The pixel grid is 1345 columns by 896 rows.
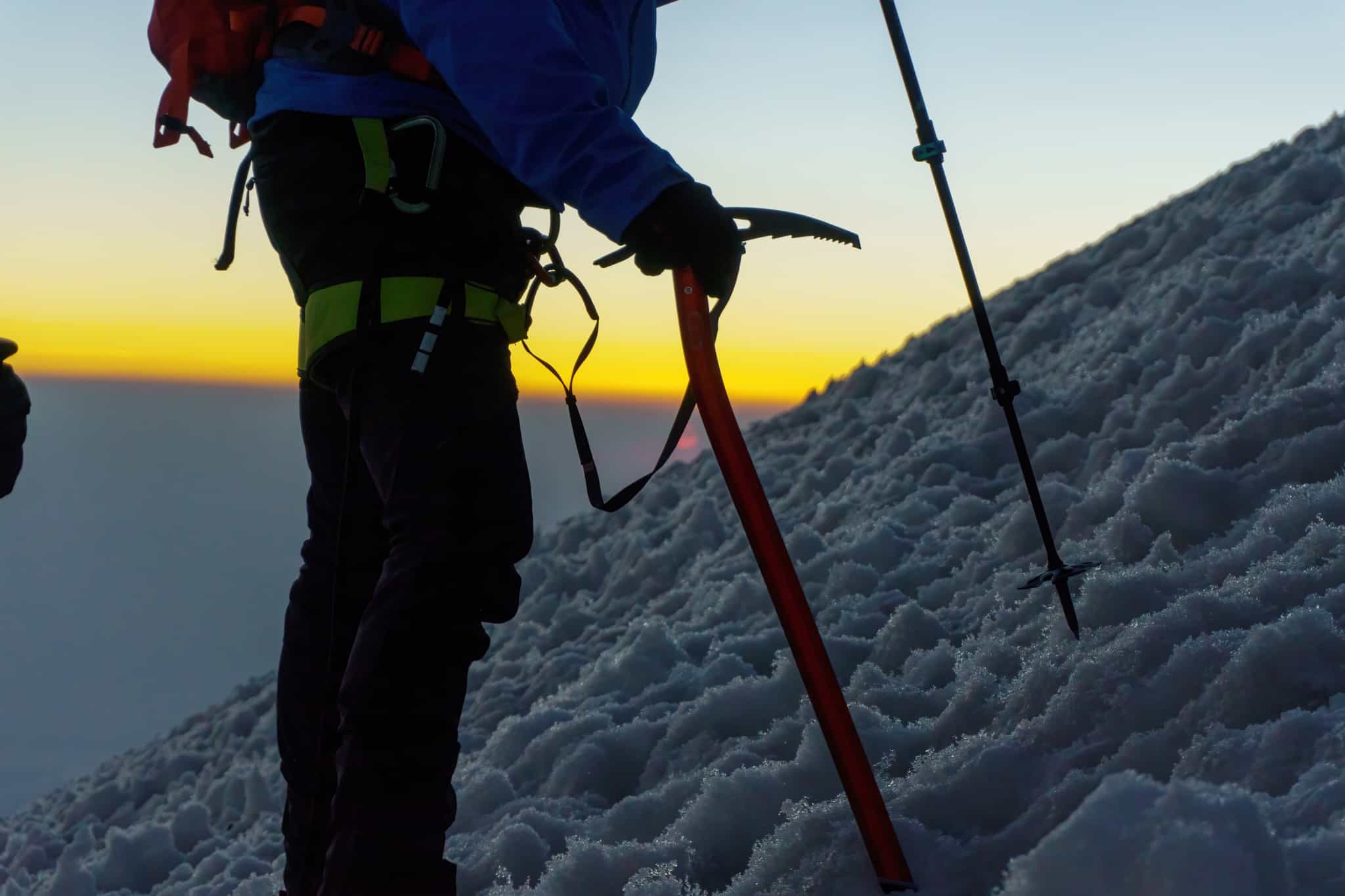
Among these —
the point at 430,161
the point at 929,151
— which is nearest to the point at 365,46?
the point at 430,161

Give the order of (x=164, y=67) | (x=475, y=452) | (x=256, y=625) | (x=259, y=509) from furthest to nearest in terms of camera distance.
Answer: (x=259, y=509), (x=256, y=625), (x=164, y=67), (x=475, y=452)

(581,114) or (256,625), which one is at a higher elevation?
(256,625)

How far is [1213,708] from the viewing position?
7.13 ft

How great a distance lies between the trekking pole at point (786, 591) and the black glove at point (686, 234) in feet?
0.23

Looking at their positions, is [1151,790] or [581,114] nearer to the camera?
[1151,790]

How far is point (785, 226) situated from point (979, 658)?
5.02 ft

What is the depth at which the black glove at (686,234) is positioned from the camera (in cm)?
182

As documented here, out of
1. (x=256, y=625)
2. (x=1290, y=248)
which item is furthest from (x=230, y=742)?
(x=256, y=625)

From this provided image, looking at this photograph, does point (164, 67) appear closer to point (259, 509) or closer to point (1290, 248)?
point (1290, 248)

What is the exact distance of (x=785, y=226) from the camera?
2.07m

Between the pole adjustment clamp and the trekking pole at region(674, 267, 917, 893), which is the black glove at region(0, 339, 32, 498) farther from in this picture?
the pole adjustment clamp

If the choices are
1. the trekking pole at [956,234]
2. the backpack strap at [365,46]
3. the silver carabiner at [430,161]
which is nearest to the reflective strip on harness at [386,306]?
the silver carabiner at [430,161]

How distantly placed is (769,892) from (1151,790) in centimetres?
90

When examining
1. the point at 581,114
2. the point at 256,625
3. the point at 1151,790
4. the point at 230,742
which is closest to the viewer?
the point at 1151,790
